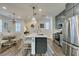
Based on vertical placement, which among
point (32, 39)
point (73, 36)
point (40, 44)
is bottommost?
point (40, 44)

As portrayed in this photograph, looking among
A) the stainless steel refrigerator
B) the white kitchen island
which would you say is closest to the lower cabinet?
the white kitchen island

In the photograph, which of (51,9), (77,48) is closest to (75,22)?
(77,48)

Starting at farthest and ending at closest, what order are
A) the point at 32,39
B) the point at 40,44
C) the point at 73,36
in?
the point at 32,39
the point at 40,44
the point at 73,36

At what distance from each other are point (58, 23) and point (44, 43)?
1.29 m

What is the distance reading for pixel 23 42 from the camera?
5266 mm

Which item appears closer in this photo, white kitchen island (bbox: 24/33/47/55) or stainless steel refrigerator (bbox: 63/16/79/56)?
stainless steel refrigerator (bbox: 63/16/79/56)

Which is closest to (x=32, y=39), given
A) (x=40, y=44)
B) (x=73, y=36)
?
(x=40, y=44)

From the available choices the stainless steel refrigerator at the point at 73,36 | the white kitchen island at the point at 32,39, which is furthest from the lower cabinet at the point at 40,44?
the stainless steel refrigerator at the point at 73,36

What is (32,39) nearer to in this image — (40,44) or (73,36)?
(40,44)

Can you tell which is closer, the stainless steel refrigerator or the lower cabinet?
the stainless steel refrigerator

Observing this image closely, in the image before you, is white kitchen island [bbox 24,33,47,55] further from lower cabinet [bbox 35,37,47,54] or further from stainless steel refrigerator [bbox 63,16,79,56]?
stainless steel refrigerator [bbox 63,16,79,56]

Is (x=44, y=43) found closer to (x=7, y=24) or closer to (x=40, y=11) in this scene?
(x=40, y=11)

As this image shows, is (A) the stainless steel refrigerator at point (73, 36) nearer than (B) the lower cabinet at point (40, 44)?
Yes

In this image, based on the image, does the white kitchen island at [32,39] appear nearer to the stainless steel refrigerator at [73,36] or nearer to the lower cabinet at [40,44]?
the lower cabinet at [40,44]
